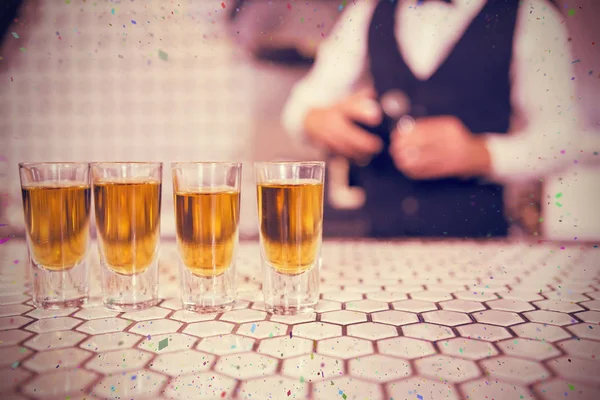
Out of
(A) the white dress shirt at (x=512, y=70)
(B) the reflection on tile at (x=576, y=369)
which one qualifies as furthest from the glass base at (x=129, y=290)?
(A) the white dress shirt at (x=512, y=70)

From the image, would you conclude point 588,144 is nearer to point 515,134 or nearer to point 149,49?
point 515,134

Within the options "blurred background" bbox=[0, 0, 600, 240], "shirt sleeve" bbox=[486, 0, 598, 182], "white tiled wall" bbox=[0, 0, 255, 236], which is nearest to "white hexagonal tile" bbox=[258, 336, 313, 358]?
"shirt sleeve" bbox=[486, 0, 598, 182]

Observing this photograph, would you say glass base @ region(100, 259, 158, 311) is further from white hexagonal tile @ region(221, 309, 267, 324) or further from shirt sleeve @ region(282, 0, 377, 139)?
shirt sleeve @ region(282, 0, 377, 139)

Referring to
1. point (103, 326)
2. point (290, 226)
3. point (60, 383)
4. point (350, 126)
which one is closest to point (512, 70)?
point (350, 126)

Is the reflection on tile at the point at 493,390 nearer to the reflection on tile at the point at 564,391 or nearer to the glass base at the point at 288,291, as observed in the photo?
the reflection on tile at the point at 564,391

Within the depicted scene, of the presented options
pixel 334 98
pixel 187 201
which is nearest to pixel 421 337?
pixel 187 201

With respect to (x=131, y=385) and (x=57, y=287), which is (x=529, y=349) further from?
(x=57, y=287)
